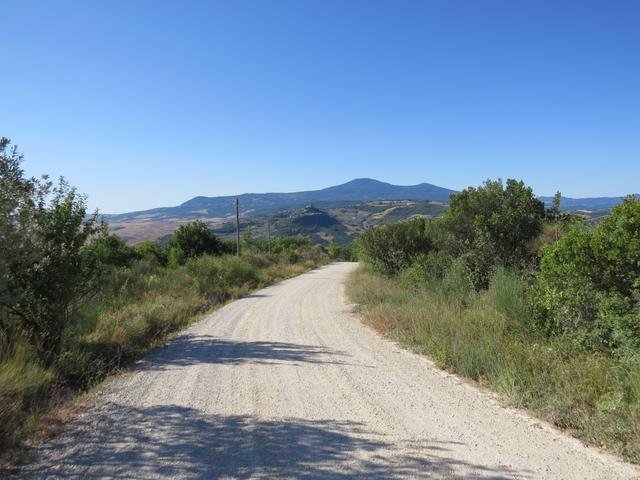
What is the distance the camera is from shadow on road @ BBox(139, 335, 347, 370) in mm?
7523

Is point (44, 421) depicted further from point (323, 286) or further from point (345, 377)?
point (323, 286)

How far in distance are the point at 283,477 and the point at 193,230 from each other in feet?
104

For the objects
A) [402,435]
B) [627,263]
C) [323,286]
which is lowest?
[323,286]

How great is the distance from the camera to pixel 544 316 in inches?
268

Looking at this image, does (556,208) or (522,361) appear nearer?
(522,361)

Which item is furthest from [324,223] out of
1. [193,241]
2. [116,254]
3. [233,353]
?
[233,353]

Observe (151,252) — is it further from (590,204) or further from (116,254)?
(590,204)

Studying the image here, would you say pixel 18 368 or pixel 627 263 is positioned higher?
pixel 627 263

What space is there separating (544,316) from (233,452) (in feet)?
17.5

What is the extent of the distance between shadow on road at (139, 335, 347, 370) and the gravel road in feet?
0.22

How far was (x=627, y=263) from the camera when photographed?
5.56 m

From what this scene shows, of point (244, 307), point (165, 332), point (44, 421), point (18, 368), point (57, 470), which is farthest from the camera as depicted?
point (244, 307)

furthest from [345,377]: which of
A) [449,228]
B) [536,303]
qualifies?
[449,228]

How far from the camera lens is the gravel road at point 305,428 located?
12.2 feet
